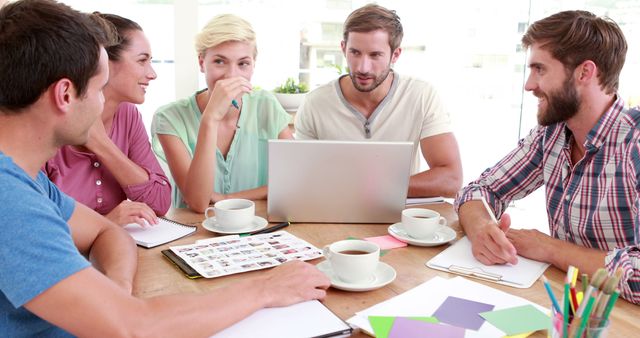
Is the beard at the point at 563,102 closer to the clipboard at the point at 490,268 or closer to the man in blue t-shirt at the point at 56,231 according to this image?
the clipboard at the point at 490,268

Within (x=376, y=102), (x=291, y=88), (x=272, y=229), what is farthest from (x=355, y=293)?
(x=291, y=88)

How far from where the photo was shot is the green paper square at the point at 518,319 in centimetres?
98

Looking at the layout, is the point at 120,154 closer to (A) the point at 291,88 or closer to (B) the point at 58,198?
(B) the point at 58,198

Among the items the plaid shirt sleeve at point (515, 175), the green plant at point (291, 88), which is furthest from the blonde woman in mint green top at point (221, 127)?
the green plant at point (291, 88)

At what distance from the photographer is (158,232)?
1474 mm

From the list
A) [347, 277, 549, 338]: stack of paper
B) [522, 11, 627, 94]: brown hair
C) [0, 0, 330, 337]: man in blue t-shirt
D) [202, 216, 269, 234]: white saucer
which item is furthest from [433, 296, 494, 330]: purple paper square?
[522, 11, 627, 94]: brown hair

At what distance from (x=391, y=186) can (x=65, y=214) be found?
0.83 metres

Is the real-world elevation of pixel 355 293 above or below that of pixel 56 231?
below

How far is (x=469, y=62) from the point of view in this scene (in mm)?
4715

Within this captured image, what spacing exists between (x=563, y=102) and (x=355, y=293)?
2.84ft

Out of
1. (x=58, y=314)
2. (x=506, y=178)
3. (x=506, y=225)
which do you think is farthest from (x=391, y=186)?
(x=58, y=314)

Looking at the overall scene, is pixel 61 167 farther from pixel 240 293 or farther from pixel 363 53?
pixel 363 53

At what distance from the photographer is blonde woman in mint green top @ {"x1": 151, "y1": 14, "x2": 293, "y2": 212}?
72.6 inches

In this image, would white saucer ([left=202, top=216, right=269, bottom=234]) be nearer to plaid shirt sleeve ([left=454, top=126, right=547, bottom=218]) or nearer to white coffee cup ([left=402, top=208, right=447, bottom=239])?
white coffee cup ([left=402, top=208, right=447, bottom=239])
